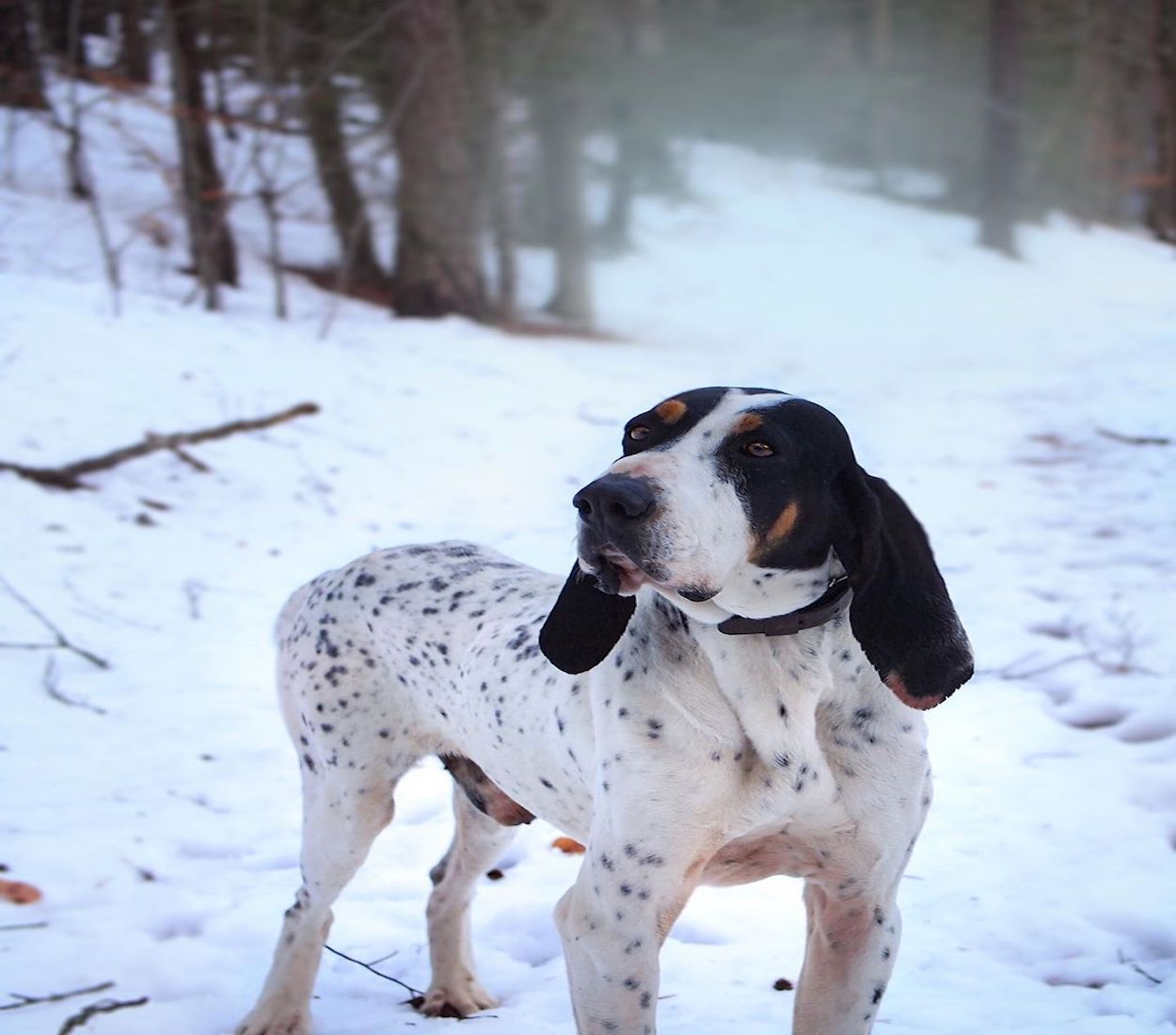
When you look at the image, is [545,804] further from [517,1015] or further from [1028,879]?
[1028,879]

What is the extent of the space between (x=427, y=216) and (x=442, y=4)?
7.66 feet

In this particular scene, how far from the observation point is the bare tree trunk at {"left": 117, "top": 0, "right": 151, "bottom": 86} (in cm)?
1998

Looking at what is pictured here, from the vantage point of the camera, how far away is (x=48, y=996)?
3.44 metres

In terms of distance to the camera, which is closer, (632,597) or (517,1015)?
(632,597)

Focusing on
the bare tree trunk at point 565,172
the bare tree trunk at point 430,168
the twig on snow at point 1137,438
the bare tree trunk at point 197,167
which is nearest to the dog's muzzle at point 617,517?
the twig on snow at point 1137,438

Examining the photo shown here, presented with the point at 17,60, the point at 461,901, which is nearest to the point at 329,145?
the point at 17,60

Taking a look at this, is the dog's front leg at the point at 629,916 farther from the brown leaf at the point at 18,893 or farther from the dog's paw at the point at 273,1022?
the brown leaf at the point at 18,893

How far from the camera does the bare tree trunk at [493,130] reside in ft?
55.1

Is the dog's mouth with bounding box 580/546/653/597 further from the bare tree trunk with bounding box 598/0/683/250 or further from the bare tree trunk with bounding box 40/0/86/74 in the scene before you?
the bare tree trunk with bounding box 598/0/683/250

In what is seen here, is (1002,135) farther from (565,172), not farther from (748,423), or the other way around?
(748,423)

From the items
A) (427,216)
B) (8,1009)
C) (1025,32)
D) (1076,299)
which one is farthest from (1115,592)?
(1025,32)

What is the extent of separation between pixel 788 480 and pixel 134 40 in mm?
20577

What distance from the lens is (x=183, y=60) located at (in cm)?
1413

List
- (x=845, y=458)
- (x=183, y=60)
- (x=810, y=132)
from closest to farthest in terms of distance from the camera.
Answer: (x=845, y=458), (x=183, y=60), (x=810, y=132)
